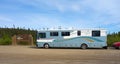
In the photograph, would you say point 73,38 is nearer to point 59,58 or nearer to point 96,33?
point 96,33

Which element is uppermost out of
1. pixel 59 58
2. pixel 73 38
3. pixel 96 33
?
pixel 96 33

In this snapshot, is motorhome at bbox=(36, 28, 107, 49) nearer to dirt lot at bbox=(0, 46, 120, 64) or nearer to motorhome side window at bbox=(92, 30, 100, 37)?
motorhome side window at bbox=(92, 30, 100, 37)

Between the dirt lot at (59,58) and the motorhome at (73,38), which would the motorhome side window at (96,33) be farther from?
the dirt lot at (59,58)

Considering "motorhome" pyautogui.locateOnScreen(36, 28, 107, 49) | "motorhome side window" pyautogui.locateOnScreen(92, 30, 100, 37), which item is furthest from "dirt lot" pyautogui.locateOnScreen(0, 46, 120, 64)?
"motorhome side window" pyautogui.locateOnScreen(92, 30, 100, 37)

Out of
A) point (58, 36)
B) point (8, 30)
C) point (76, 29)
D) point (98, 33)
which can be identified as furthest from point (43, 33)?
point (8, 30)

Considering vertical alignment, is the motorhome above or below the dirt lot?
above

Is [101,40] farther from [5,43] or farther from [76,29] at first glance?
[5,43]

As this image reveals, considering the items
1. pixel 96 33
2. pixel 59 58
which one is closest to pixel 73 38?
pixel 96 33

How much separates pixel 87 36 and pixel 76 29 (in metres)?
1.54

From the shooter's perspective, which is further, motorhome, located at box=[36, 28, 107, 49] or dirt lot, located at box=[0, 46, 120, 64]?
motorhome, located at box=[36, 28, 107, 49]

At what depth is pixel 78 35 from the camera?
105ft

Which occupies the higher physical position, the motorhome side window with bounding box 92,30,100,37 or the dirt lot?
the motorhome side window with bounding box 92,30,100,37

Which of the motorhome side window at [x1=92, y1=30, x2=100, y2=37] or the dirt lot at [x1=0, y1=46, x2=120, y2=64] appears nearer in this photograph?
the dirt lot at [x1=0, y1=46, x2=120, y2=64]

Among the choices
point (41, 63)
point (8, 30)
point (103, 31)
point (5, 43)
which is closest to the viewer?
point (41, 63)
